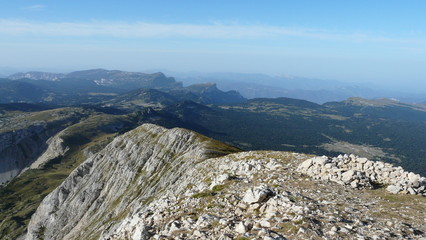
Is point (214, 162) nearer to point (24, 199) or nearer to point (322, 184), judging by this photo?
point (322, 184)

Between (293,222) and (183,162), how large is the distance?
6064 cm

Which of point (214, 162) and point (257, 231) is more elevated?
point (257, 231)

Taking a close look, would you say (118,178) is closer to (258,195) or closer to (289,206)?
(258,195)

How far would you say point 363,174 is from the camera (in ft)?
116

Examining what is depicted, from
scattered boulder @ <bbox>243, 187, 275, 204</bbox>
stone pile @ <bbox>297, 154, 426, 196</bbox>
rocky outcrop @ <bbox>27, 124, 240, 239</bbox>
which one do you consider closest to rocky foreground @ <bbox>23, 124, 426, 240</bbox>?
scattered boulder @ <bbox>243, 187, 275, 204</bbox>

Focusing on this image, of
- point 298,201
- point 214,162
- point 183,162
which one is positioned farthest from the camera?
point 183,162

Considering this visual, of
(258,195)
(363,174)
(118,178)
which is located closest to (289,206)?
(258,195)

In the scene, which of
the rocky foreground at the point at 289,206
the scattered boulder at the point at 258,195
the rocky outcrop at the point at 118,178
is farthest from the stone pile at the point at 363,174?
the rocky outcrop at the point at 118,178

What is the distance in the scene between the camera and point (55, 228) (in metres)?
102

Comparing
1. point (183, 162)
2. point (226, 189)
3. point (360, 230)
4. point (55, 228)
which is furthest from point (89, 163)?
point (360, 230)

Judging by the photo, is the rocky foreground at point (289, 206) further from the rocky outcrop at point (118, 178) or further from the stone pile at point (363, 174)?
the rocky outcrop at point (118, 178)

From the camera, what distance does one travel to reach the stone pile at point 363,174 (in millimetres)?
31391

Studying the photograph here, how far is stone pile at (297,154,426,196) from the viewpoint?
31.4m

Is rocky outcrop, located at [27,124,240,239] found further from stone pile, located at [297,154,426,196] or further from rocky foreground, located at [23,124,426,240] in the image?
stone pile, located at [297,154,426,196]
